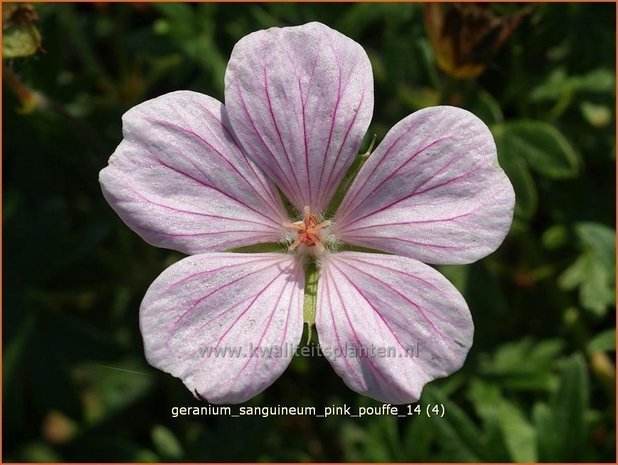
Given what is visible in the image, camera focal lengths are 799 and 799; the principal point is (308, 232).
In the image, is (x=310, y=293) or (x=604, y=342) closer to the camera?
(x=310, y=293)

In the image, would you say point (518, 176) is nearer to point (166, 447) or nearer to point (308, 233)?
point (308, 233)

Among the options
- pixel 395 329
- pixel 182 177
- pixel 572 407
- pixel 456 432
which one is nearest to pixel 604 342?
pixel 572 407

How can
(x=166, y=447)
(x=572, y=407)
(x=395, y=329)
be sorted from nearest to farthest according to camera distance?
(x=395, y=329)
(x=572, y=407)
(x=166, y=447)

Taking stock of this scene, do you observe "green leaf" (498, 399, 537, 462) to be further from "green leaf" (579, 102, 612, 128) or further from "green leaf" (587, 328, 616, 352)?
"green leaf" (579, 102, 612, 128)

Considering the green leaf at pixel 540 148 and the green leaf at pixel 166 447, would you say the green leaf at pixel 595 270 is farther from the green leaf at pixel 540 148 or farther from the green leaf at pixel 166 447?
the green leaf at pixel 166 447

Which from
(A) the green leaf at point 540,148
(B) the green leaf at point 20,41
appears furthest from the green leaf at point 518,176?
(B) the green leaf at point 20,41
